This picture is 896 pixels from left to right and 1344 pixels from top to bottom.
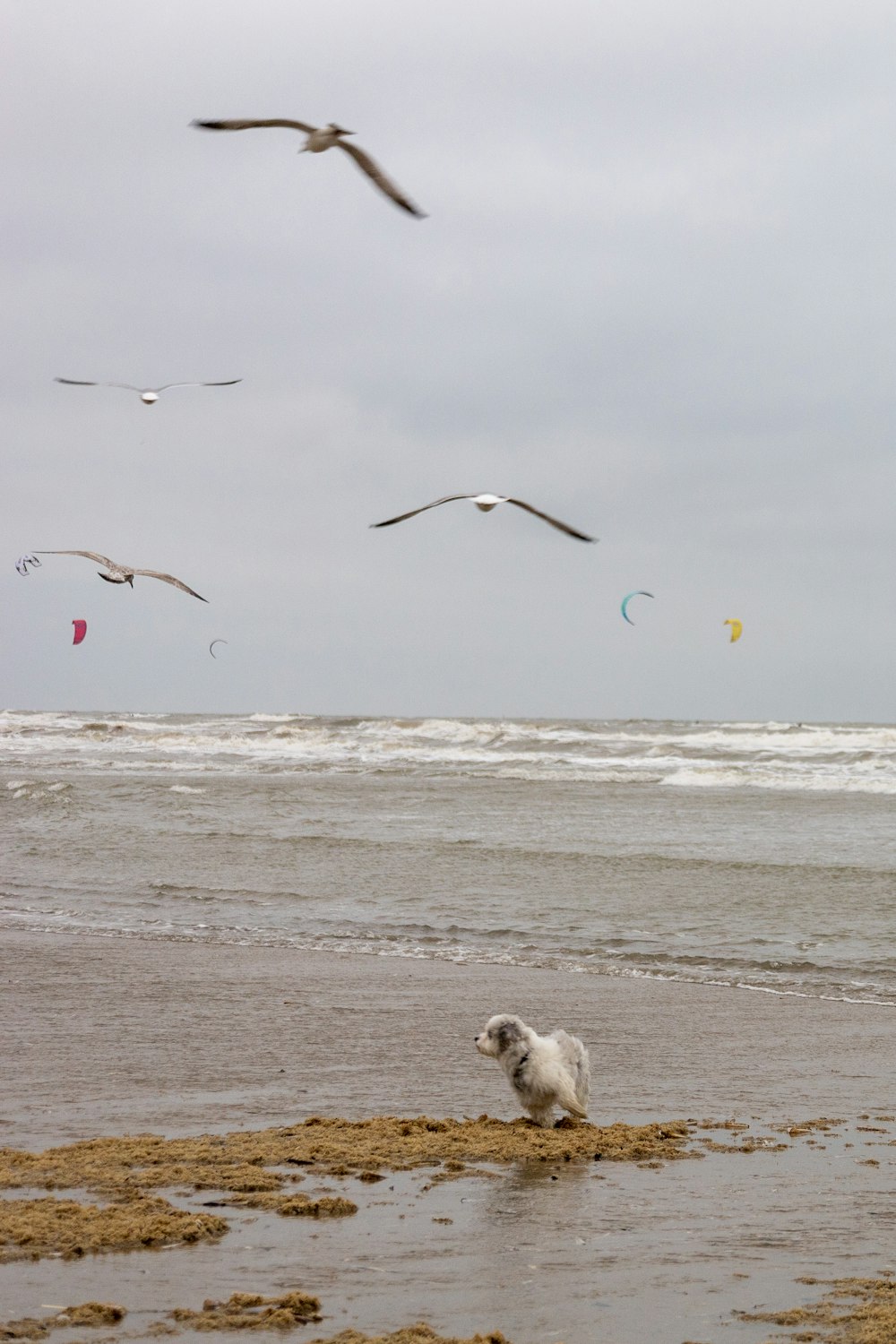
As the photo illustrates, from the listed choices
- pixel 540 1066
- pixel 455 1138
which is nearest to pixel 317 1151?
pixel 455 1138

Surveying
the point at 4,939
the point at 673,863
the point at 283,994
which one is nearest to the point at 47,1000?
the point at 283,994

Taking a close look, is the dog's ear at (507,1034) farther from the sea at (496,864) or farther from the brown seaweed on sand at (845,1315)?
the sea at (496,864)

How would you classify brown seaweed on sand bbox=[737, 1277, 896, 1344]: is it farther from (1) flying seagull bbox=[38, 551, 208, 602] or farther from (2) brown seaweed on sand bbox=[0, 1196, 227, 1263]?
(1) flying seagull bbox=[38, 551, 208, 602]

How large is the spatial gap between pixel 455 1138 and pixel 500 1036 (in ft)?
2.07

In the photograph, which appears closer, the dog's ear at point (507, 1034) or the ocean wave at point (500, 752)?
the dog's ear at point (507, 1034)

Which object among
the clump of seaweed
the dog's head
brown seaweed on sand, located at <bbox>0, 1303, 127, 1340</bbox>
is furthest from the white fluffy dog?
brown seaweed on sand, located at <bbox>0, 1303, 127, 1340</bbox>

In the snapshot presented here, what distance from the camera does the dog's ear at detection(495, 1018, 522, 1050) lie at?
20.3 feet

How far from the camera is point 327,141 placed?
24.5ft

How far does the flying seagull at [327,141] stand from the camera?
7082 mm

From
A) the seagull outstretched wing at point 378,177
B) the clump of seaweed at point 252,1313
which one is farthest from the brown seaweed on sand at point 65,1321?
the seagull outstretched wing at point 378,177

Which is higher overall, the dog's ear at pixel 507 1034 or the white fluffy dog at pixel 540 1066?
the dog's ear at pixel 507 1034

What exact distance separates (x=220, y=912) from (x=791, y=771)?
21.6m

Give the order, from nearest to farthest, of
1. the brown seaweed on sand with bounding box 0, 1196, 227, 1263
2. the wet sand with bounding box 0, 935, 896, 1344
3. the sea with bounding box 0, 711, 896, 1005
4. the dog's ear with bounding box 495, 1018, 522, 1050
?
the wet sand with bounding box 0, 935, 896, 1344, the brown seaweed on sand with bounding box 0, 1196, 227, 1263, the dog's ear with bounding box 495, 1018, 522, 1050, the sea with bounding box 0, 711, 896, 1005

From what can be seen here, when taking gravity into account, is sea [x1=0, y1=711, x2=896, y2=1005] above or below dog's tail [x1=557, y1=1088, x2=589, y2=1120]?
below
